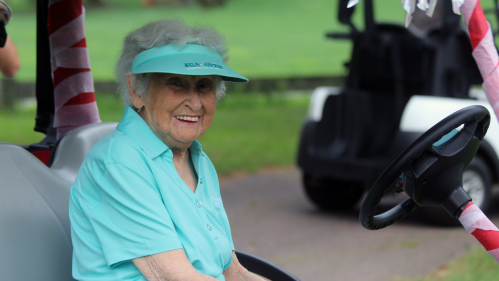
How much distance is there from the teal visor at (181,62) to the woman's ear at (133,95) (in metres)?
0.08

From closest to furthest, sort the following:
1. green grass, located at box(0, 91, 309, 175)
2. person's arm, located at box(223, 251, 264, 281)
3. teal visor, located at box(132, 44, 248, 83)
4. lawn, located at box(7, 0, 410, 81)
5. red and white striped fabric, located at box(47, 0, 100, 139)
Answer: teal visor, located at box(132, 44, 248, 83), person's arm, located at box(223, 251, 264, 281), red and white striped fabric, located at box(47, 0, 100, 139), green grass, located at box(0, 91, 309, 175), lawn, located at box(7, 0, 410, 81)

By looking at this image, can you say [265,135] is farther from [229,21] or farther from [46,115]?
[229,21]

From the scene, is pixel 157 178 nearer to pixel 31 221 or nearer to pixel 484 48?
pixel 31 221

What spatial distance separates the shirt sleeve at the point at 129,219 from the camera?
1.62m

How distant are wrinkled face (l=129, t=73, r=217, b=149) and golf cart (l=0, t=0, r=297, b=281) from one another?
41cm

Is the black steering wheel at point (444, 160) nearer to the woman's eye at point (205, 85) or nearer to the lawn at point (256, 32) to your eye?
the woman's eye at point (205, 85)

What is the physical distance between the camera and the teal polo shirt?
1.62 meters

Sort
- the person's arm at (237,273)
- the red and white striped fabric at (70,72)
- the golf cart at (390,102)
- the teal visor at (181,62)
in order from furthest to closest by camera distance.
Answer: the golf cart at (390,102), the red and white striped fabric at (70,72), the person's arm at (237,273), the teal visor at (181,62)

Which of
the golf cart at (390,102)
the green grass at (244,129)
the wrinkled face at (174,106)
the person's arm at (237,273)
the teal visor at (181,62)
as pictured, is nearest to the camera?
the teal visor at (181,62)

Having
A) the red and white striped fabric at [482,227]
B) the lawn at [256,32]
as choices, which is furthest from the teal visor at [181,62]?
the lawn at [256,32]

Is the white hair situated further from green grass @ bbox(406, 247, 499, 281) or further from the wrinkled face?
green grass @ bbox(406, 247, 499, 281)

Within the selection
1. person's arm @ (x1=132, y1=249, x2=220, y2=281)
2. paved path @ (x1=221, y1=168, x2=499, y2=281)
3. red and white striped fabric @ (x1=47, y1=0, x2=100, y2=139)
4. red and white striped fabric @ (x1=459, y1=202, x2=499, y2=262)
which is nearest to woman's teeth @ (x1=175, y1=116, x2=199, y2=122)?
person's arm @ (x1=132, y1=249, x2=220, y2=281)

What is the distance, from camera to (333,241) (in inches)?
193

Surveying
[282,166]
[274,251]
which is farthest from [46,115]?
[282,166]
